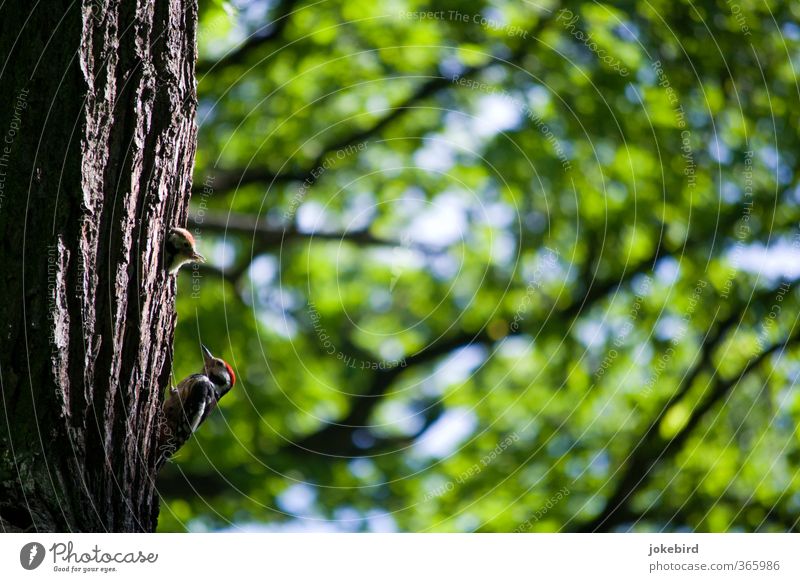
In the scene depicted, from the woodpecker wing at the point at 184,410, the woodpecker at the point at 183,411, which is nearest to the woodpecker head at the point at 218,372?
the woodpecker at the point at 183,411

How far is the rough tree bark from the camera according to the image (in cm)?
181

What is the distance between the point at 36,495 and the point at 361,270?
425 cm

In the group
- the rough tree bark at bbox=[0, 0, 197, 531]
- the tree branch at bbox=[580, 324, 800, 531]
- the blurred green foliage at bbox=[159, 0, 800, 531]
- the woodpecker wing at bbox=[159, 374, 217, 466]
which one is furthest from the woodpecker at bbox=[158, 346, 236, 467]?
the tree branch at bbox=[580, 324, 800, 531]

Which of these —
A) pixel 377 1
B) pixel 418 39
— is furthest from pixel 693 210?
pixel 377 1

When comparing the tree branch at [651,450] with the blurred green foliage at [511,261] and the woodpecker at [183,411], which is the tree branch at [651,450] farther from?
the woodpecker at [183,411]

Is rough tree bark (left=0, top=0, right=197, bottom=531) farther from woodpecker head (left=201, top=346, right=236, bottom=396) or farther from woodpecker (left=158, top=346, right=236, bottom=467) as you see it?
woodpecker head (left=201, top=346, right=236, bottom=396)

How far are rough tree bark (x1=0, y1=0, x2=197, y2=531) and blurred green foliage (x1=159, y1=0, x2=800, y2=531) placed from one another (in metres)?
2.62

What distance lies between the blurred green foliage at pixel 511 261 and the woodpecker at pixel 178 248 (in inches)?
100

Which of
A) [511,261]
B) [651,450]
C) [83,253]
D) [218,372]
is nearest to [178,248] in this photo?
[83,253]

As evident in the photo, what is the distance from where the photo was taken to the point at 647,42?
4.75 meters

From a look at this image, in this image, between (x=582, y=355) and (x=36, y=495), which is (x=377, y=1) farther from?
(x=36, y=495)

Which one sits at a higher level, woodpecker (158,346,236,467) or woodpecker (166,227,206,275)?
woodpecker (166,227,206,275)

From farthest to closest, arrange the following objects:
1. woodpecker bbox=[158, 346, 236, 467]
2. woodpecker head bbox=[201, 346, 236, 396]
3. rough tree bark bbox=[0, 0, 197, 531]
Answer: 1. woodpecker head bbox=[201, 346, 236, 396]
2. woodpecker bbox=[158, 346, 236, 467]
3. rough tree bark bbox=[0, 0, 197, 531]

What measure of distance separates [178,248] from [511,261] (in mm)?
3770
